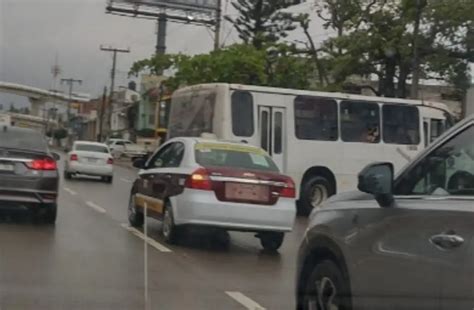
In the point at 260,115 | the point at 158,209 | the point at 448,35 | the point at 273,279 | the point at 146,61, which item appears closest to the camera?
the point at 273,279

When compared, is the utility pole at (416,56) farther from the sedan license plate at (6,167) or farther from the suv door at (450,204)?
the suv door at (450,204)

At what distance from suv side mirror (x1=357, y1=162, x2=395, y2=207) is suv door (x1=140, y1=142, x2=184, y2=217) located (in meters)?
7.12

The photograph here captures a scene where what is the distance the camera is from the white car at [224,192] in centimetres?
1202

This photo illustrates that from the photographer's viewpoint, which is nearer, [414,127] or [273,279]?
[273,279]

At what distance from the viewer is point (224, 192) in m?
12.0

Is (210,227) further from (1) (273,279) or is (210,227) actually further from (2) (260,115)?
(2) (260,115)

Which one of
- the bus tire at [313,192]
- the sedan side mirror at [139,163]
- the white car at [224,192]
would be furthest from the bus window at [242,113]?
the white car at [224,192]

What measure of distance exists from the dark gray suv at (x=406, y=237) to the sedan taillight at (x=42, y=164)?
8.17 metres

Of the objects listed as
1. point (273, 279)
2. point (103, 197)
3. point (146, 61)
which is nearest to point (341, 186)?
point (103, 197)

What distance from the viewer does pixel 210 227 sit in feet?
40.1

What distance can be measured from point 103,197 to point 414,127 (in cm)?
799

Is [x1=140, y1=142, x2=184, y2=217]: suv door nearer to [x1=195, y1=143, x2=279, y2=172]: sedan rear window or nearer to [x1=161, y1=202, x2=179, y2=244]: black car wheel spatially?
[x1=161, y1=202, x2=179, y2=244]: black car wheel

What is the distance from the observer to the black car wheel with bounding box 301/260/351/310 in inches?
231

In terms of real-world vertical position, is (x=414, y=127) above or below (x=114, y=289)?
above
